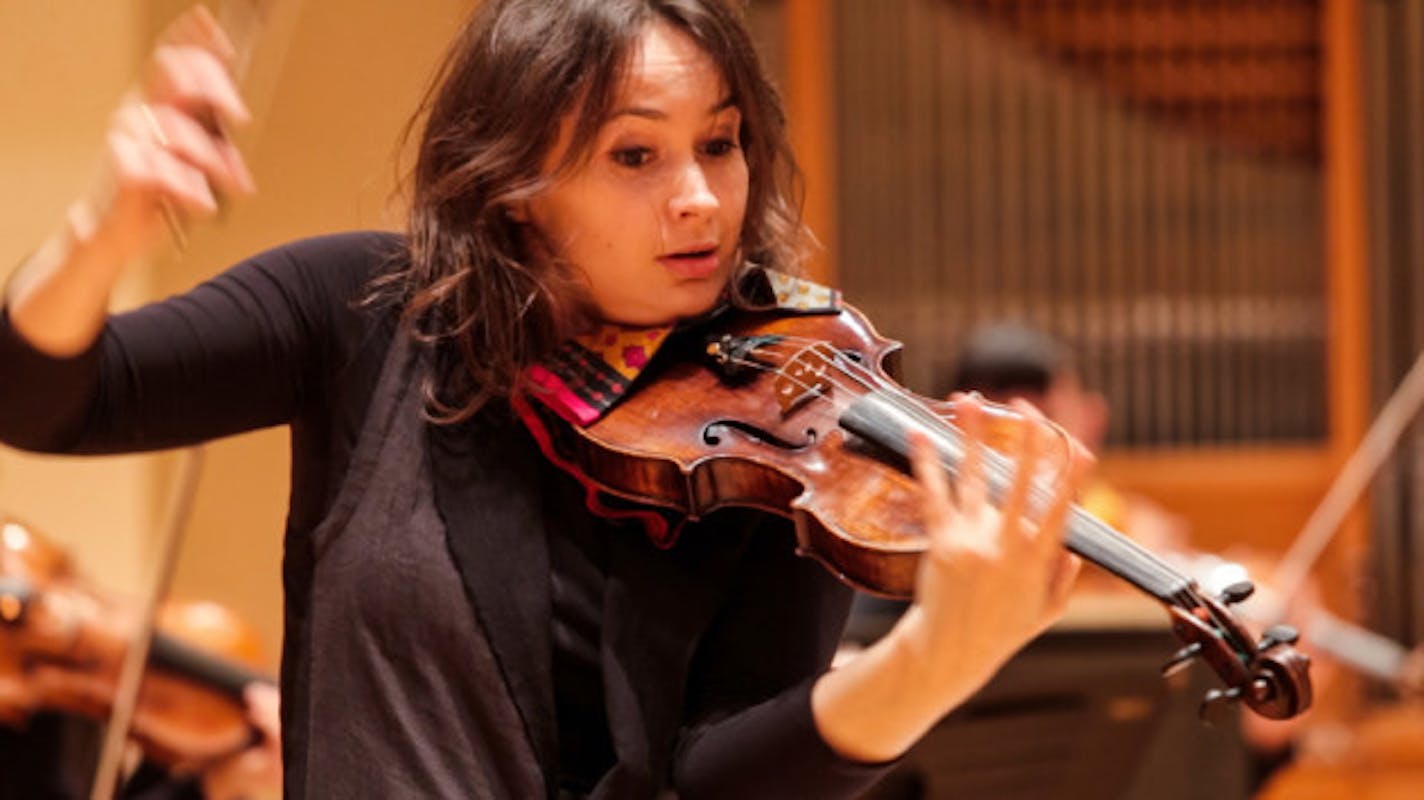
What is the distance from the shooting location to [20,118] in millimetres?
1762

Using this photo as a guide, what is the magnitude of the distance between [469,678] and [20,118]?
85 cm

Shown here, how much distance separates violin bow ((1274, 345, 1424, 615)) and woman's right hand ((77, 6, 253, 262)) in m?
3.56

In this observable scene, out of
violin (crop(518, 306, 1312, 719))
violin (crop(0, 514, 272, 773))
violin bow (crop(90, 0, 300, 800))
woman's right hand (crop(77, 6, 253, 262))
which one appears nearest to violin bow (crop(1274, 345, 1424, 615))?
violin (crop(0, 514, 272, 773))

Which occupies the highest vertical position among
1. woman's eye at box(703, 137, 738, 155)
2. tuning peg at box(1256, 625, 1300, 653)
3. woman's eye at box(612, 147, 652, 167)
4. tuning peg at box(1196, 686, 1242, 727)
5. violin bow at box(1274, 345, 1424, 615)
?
woman's eye at box(612, 147, 652, 167)

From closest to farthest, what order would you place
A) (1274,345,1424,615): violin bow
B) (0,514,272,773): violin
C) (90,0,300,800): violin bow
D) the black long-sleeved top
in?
the black long-sleeved top, (90,0,300,800): violin bow, (0,514,272,773): violin, (1274,345,1424,615): violin bow

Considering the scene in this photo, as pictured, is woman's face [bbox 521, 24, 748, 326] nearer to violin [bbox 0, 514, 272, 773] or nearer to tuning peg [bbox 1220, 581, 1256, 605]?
tuning peg [bbox 1220, 581, 1256, 605]

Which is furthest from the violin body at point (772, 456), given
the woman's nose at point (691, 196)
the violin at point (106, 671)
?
the violin at point (106, 671)

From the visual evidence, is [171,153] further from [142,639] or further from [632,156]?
[142,639]

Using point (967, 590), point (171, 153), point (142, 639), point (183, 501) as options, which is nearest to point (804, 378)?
point (967, 590)

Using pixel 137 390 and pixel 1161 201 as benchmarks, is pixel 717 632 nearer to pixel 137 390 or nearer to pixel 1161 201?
pixel 137 390

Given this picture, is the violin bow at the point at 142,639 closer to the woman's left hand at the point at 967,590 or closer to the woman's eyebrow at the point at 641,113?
the woman's eyebrow at the point at 641,113

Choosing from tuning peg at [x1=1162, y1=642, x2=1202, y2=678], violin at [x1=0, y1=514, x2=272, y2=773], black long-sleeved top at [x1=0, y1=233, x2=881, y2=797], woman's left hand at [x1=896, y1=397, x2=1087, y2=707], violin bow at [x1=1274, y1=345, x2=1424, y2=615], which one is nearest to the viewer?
woman's left hand at [x1=896, y1=397, x2=1087, y2=707]

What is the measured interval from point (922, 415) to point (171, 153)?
0.45 meters

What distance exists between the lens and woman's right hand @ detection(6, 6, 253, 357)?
1057 millimetres
